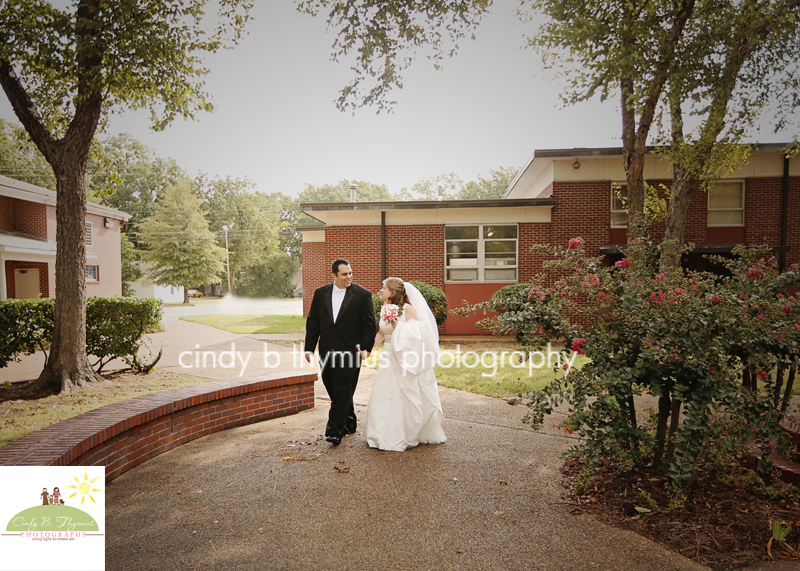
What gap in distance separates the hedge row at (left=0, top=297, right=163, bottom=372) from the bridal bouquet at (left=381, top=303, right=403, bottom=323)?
5.58 m

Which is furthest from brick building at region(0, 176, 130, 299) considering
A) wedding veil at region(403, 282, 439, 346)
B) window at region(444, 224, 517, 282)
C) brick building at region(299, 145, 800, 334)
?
wedding veil at region(403, 282, 439, 346)

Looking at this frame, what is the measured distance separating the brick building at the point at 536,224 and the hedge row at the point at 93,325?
7360 millimetres

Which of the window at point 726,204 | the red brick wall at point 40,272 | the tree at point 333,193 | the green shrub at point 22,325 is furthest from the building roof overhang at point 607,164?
the tree at point 333,193

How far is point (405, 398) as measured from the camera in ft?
17.0

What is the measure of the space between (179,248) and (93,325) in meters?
36.1

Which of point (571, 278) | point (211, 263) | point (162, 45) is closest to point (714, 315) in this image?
point (571, 278)

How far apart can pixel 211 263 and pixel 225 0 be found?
36.6m

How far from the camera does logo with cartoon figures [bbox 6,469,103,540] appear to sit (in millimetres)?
2979

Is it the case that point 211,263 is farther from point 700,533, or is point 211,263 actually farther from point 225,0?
point 700,533

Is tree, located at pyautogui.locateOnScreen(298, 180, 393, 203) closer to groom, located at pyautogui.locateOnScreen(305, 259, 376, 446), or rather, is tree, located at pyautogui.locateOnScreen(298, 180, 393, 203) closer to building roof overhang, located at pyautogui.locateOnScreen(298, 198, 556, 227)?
building roof overhang, located at pyautogui.locateOnScreen(298, 198, 556, 227)

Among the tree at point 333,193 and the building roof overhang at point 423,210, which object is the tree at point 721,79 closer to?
the building roof overhang at point 423,210

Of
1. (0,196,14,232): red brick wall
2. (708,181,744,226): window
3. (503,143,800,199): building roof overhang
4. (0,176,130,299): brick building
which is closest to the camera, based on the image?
(503,143,800,199): building roof overhang

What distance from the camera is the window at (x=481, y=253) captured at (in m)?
16.2

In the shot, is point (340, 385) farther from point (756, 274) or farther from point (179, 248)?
point (179, 248)
